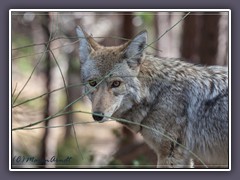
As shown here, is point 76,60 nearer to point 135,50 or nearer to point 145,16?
point 145,16

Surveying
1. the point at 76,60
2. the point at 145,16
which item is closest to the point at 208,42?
the point at 145,16

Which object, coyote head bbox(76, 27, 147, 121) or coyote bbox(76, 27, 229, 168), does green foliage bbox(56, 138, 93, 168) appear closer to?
coyote head bbox(76, 27, 147, 121)

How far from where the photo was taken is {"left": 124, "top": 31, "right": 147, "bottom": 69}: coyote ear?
515cm

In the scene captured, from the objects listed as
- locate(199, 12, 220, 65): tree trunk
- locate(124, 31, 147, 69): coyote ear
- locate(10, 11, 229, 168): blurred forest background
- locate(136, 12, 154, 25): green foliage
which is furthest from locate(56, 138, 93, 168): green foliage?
locate(199, 12, 220, 65): tree trunk

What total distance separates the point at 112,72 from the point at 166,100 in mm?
626

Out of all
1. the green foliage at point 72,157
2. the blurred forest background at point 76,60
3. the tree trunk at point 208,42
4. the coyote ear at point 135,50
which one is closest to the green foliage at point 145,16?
the blurred forest background at point 76,60

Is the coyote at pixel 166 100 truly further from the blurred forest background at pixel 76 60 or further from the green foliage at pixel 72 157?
the blurred forest background at pixel 76 60

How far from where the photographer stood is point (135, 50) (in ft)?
17.3

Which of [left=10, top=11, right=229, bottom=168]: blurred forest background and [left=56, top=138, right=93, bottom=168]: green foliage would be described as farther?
[left=10, top=11, right=229, bottom=168]: blurred forest background

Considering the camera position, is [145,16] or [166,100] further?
[145,16]

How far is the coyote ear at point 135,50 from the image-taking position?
5152 millimetres

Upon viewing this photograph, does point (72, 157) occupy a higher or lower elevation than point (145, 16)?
lower

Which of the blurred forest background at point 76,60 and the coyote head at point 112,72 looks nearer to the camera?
the coyote head at point 112,72
